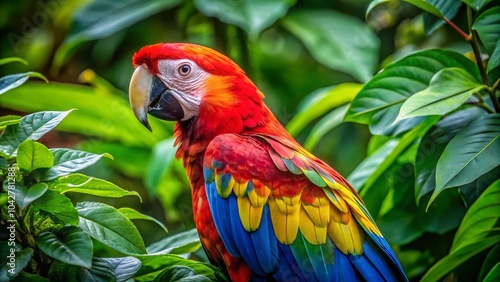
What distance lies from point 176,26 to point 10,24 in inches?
33.0

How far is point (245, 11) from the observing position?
2.35m

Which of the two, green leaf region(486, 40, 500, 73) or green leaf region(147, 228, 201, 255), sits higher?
green leaf region(486, 40, 500, 73)

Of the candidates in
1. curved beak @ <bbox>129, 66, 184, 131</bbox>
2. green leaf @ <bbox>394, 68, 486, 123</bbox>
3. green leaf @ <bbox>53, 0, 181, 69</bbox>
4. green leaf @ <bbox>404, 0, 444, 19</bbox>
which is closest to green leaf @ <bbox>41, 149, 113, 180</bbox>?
curved beak @ <bbox>129, 66, 184, 131</bbox>

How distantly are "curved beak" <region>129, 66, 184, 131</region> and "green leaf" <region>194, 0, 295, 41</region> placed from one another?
0.86 m

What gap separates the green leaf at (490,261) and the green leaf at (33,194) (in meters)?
1.00

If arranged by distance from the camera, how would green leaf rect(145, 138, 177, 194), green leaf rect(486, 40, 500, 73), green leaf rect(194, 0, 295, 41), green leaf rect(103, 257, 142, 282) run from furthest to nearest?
green leaf rect(194, 0, 295, 41)
green leaf rect(145, 138, 177, 194)
green leaf rect(486, 40, 500, 73)
green leaf rect(103, 257, 142, 282)

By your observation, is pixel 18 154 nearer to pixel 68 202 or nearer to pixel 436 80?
pixel 68 202

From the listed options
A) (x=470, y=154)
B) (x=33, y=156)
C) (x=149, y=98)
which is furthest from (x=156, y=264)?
(x=470, y=154)

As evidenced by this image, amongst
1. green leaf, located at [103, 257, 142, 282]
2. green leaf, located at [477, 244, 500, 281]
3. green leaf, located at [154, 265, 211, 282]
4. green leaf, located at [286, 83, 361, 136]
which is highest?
green leaf, located at [103, 257, 142, 282]

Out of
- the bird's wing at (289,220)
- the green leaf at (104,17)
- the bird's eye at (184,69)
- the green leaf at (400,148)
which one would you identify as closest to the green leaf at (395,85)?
the green leaf at (400,148)

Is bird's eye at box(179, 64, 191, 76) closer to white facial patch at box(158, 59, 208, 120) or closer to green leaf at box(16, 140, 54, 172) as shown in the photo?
white facial patch at box(158, 59, 208, 120)

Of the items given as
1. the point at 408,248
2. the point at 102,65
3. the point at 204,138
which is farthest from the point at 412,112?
the point at 102,65

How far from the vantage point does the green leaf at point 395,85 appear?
1550mm

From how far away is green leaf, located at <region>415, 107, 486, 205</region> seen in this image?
60.0 inches
